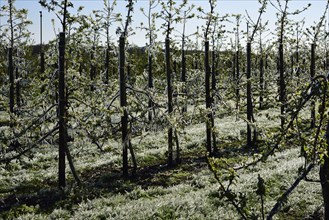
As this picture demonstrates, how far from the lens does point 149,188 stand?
16359 mm

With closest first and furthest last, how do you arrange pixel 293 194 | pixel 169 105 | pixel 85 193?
1. pixel 293 194
2. pixel 85 193
3. pixel 169 105

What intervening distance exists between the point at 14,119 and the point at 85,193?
4.75 m

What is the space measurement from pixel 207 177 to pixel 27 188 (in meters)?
9.06

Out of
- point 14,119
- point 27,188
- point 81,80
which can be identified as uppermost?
point 81,80

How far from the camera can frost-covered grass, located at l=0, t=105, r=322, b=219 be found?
463 inches

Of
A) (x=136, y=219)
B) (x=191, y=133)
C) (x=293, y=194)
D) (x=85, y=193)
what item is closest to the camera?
(x=136, y=219)

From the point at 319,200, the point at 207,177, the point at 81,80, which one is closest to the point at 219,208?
the point at 319,200

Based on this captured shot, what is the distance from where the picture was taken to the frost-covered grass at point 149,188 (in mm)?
11750

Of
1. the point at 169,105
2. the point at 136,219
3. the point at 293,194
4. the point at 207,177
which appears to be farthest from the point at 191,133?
the point at 136,219

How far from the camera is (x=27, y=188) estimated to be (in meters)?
17.7

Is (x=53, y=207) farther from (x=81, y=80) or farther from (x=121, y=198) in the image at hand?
(x=81, y=80)

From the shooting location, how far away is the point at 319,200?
12266 millimetres

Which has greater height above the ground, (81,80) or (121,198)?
(81,80)

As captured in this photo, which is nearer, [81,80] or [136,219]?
[136,219]
